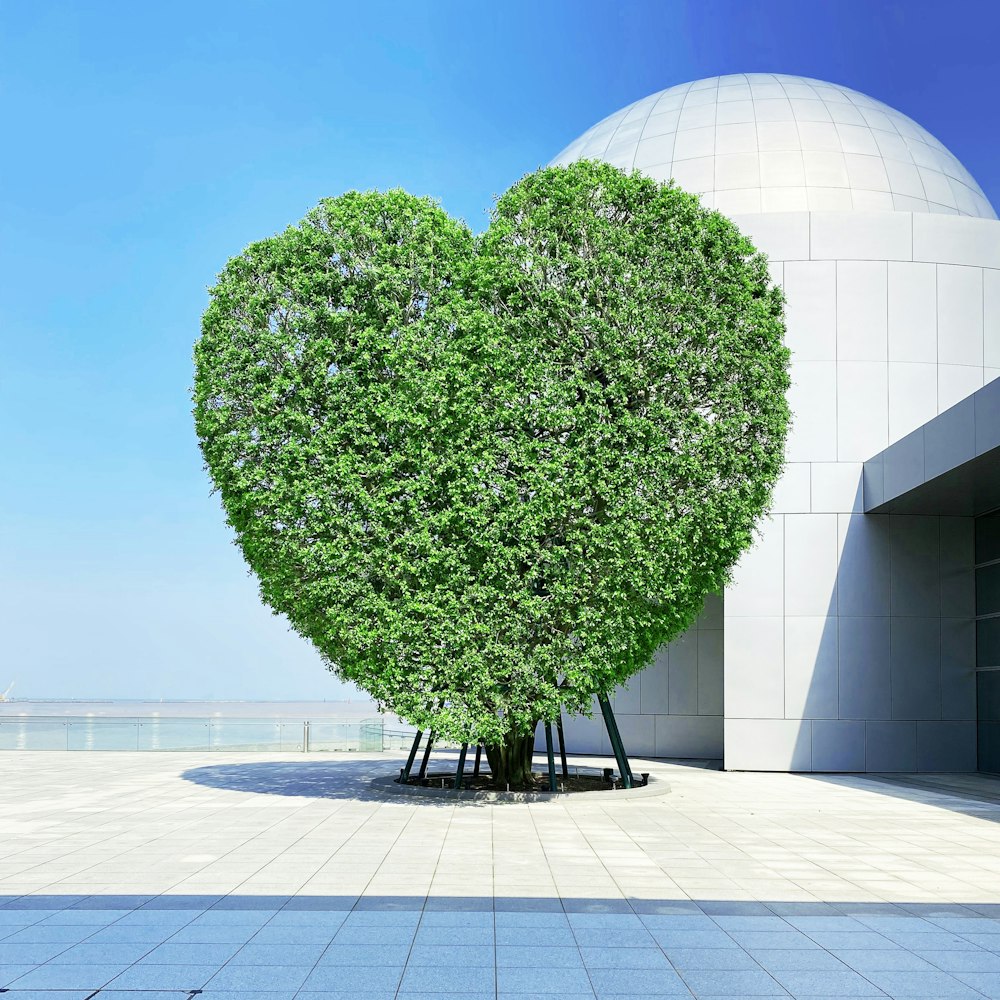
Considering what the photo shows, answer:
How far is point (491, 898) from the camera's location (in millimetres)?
9016

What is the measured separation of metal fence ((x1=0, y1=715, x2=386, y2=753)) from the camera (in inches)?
1071

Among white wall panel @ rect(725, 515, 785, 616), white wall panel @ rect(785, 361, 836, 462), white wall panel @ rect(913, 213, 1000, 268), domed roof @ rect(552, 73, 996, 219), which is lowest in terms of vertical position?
white wall panel @ rect(725, 515, 785, 616)

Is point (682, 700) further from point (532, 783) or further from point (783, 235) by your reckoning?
point (783, 235)

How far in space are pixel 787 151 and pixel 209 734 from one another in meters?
21.0

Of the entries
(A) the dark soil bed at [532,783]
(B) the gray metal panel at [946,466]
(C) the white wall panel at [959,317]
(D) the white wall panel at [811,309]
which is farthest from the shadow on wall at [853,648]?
(A) the dark soil bed at [532,783]

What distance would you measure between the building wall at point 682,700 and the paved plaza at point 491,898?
9.66 m

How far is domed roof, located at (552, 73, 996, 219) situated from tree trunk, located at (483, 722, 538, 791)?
14887mm

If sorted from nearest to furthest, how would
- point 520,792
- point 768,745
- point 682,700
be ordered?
1. point 520,792
2. point 768,745
3. point 682,700

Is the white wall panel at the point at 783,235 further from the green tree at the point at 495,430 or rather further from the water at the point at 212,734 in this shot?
the water at the point at 212,734

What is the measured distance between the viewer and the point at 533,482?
15.5 metres

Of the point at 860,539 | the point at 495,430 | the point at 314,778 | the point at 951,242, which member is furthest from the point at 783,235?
the point at 314,778

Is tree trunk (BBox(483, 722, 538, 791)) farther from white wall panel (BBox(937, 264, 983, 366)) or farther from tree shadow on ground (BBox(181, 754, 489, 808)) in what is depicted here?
white wall panel (BBox(937, 264, 983, 366))

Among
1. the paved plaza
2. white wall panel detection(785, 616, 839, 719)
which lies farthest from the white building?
the paved plaza

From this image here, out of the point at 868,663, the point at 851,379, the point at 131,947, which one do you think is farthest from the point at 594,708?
the point at 131,947
